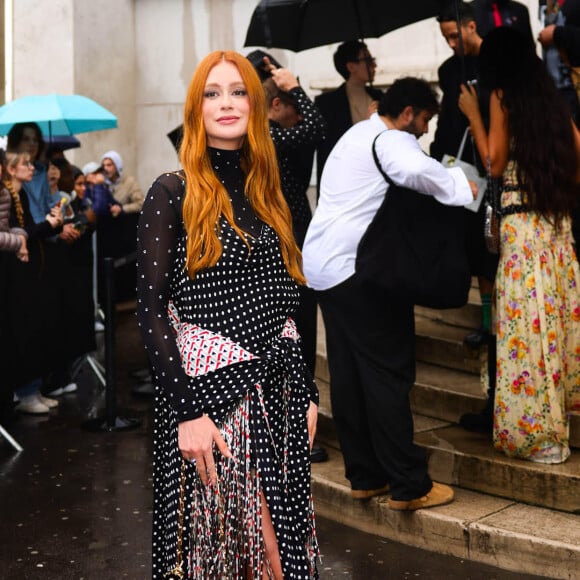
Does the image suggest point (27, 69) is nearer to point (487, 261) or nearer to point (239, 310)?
point (487, 261)

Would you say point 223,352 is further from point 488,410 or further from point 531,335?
point 488,410

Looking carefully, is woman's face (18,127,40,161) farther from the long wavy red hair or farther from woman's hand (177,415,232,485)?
woman's hand (177,415,232,485)

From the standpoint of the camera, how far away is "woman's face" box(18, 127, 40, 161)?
8781 millimetres

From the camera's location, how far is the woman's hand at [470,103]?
5699 millimetres

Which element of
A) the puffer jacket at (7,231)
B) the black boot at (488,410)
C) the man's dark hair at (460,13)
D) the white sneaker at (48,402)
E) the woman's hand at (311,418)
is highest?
the man's dark hair at (460,13)

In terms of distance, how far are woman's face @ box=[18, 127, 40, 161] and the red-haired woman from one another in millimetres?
5646

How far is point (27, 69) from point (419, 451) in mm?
10996

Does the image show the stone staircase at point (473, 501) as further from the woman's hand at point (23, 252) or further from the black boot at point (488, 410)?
the woman's hand at point (23, 252)

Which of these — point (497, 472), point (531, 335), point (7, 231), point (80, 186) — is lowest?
point (497, 472)

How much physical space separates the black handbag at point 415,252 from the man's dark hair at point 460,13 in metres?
1.54

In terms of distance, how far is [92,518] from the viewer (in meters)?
5.86

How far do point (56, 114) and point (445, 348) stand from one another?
4.38 metres

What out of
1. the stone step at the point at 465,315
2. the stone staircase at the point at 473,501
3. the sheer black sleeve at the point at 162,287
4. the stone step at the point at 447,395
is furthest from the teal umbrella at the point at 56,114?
the sheer black sleeve at the point at 162,287

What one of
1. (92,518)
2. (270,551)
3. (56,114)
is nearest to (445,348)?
(92,518)
